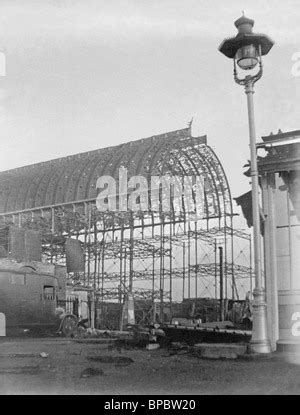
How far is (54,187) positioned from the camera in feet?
137

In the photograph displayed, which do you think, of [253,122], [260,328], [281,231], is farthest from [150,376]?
[253,122]

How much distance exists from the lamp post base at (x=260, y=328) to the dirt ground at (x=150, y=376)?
31 cm

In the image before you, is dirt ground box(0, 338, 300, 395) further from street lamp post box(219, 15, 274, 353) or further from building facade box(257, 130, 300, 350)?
building facade box(257, 130, 300, 350)

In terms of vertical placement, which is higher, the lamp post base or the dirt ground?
the lamp post base

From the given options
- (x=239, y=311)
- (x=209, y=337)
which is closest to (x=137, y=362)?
(x=209, y=337)

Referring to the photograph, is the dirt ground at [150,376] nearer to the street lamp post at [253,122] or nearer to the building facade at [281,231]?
the street lamp post at [253,122]

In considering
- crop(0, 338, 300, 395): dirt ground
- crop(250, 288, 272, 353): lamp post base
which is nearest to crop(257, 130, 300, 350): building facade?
crop(250, 288, 272, 353): lamp post base

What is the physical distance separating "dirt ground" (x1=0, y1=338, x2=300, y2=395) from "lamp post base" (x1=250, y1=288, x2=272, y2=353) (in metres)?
0.31

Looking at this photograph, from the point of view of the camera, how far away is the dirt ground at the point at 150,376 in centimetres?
698

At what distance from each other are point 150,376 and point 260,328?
3.08 meters

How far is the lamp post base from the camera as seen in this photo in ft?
35.2

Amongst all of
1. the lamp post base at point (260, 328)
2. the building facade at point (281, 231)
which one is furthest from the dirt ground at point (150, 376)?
the building facade at point (281, 231)

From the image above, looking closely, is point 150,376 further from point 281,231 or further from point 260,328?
point 281,231
